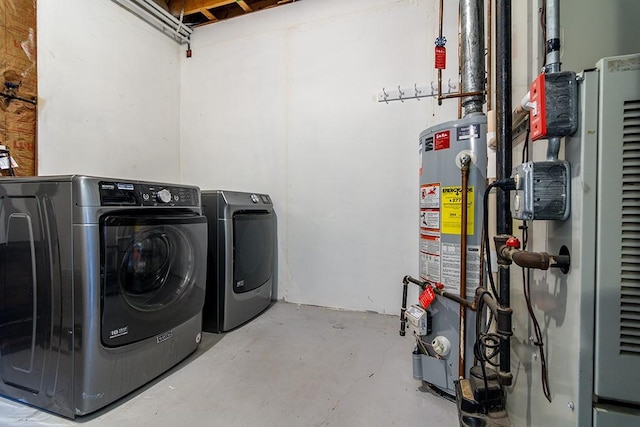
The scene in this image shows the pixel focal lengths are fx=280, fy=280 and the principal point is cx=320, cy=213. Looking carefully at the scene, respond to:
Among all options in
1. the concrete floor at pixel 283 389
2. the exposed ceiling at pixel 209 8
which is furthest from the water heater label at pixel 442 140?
the exposed ceiling at pixel 209 8

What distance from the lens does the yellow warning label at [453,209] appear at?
1.23 m

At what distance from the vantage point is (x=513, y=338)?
3.10 ft

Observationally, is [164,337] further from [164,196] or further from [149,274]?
[164,196]

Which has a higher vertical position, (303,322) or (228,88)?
(228,88)

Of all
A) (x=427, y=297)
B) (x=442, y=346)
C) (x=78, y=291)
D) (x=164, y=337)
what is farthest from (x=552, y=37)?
(x=164, y=337)

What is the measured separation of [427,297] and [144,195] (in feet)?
4.55

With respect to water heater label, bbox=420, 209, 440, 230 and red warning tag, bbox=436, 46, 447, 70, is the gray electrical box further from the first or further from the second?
red warning tag, bbox=436, 46, 447, 70

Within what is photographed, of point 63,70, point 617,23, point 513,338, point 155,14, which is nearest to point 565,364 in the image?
point 513,338

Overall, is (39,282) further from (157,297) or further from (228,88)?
(228,88)

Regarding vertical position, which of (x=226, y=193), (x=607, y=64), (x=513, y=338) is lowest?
(x=513, y=338)

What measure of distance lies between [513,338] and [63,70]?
9.96ft

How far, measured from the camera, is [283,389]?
52.3 inches

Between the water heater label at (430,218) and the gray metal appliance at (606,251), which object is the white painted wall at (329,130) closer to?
the water heater label at (430,218)

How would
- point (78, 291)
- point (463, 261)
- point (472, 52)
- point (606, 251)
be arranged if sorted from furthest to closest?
point (472, 52) → point (463, 261) → point (78, 291) → point (606, 251)
